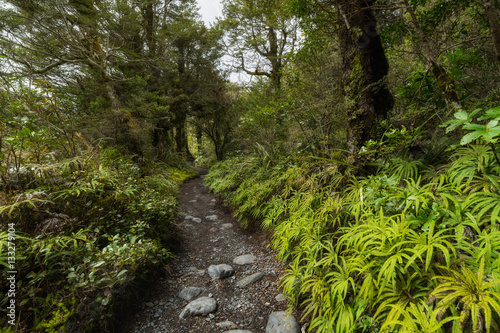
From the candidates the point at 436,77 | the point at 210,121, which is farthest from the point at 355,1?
the point at 210,121

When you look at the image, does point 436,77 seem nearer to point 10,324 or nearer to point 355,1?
point 355,1

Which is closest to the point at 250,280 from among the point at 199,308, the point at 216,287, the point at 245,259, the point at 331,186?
the point at 216,287

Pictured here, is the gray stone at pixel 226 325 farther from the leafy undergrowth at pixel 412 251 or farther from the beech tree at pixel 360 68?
the beech tree at pixel 360 68

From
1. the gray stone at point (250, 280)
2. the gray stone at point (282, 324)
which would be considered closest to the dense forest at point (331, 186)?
the gray stone at point (282, 324)

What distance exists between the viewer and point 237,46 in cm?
1129

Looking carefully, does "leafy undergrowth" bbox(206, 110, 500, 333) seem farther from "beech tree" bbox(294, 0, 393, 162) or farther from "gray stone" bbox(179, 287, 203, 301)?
"gray stone" bbox(179, 287, 203, 301)

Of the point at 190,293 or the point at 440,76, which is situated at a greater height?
the point at 440,76

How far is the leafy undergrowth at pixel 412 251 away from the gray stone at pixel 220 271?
2.95 ft

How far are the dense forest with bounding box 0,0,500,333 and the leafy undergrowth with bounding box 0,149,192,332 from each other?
2cm

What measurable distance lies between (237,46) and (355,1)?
393 inches

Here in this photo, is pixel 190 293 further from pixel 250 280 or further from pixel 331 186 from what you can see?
pixel 331 186

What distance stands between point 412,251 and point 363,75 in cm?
256

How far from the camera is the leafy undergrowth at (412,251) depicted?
1197mm

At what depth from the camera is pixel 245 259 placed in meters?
3.42
